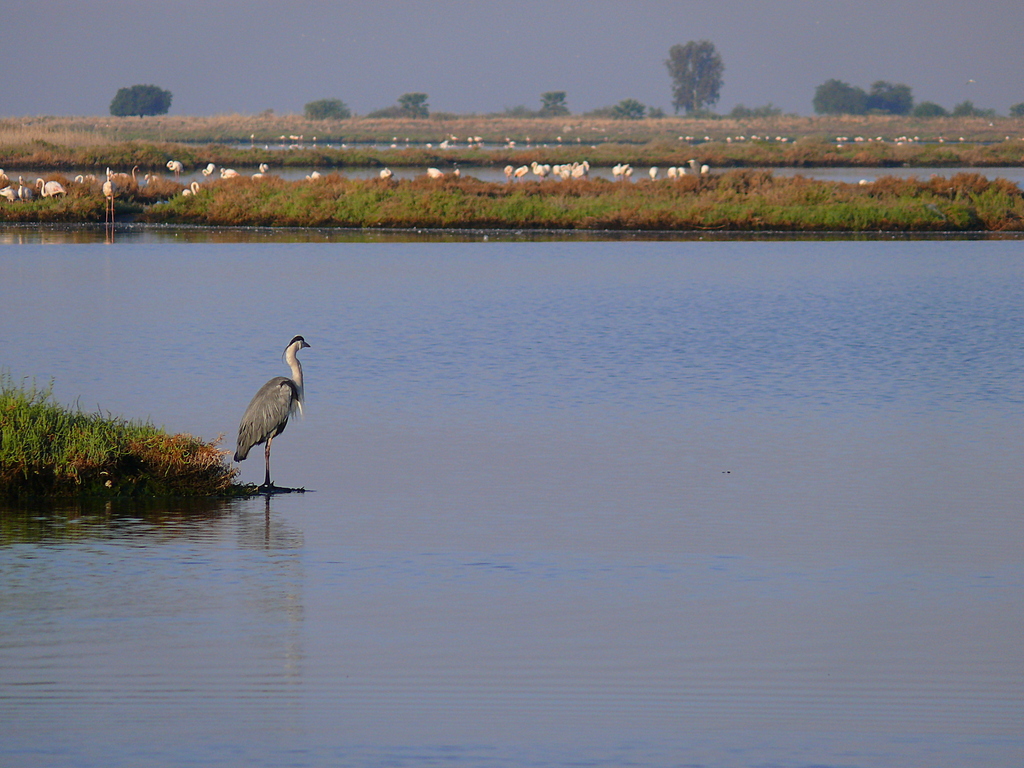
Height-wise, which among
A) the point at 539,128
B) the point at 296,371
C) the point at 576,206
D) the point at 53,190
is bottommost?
the point at 296,371

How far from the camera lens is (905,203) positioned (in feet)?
Result: 129

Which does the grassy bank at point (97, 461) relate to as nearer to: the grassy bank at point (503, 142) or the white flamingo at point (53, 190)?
the white flamingo at point (53, 190)

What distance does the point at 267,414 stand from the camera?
10336 millimetres

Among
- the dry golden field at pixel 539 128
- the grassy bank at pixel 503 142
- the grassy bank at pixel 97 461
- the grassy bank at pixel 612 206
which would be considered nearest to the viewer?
the grassy bank at pixel 97 461

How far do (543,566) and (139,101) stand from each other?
16526 cm

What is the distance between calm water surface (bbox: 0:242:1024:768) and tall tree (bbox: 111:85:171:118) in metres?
152

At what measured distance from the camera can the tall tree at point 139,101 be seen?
164 metres

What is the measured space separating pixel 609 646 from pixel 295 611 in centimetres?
168

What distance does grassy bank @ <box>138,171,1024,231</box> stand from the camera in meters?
38.8

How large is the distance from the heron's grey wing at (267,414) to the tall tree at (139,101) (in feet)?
527

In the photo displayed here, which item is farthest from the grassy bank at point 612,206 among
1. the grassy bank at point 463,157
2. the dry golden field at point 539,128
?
the dry golden field at point 539,128

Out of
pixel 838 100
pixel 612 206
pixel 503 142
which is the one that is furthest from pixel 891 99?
pixel 612 206

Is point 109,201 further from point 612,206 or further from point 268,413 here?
point 268,413

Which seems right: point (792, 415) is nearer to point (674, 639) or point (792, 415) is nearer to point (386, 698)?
point (674, 639)
